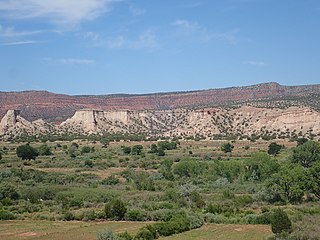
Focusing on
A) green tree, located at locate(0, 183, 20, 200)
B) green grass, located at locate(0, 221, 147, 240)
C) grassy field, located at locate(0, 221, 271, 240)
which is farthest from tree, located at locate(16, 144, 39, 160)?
grassy field, located at locate(0, 221, 271, 240)

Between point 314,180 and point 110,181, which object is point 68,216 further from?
point 314,180

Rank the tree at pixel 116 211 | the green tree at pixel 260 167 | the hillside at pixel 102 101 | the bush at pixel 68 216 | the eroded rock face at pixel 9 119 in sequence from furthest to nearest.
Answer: the hillside at pixel 102 101
the eroded rock face at pixel 9 119
the green tree at pixel 260 167
the bush at pixel 68 216
the tree at pixel 116 211

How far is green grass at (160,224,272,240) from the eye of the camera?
1227 inches

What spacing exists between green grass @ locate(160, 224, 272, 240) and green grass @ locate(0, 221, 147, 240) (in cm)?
359

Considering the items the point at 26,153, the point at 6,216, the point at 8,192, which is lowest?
the point at 6,216

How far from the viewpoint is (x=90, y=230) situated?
34000mm

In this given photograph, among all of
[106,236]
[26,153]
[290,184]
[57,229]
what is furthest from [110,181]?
[26,153]

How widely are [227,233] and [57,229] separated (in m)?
11.3

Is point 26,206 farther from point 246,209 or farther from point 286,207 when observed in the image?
point 286,207

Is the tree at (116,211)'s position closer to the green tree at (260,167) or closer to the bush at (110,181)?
the bush at (110,181)

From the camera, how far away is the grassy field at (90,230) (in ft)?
104

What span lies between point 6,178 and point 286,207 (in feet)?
106

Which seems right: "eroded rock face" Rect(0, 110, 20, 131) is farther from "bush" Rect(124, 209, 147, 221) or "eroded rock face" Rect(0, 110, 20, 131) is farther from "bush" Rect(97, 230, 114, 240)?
"bush" Rect(97, 230, 114, 240)

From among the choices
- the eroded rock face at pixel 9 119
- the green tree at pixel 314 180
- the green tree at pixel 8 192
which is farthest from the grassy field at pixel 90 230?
the eroded rock face at pixel 9 119
